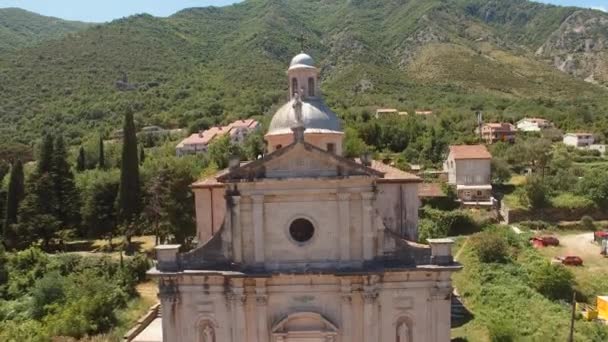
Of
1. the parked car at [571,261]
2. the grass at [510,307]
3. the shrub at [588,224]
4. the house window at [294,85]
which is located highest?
the house window at [294,85]

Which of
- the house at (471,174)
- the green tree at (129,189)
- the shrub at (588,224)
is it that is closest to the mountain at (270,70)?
the house at (471,174)

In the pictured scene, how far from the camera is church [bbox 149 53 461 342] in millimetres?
17891

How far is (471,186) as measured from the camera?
52531mm

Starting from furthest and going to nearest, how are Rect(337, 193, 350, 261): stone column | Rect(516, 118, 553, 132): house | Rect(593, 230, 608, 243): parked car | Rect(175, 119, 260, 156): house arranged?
Rect(516, 118, 553, 132): house
Rect(175, 119, 260, 156): house
Rect(593, 230, 608, 243): parked car
Rect(337, 193, 350, 261): stone column

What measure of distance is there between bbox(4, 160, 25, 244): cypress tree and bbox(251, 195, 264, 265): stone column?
3011 centimetres

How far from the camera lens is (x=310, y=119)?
75.6 ft

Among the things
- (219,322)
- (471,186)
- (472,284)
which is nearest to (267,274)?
(219,322)

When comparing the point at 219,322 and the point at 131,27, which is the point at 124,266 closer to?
the point at 219,322

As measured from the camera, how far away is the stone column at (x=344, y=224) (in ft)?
58.9

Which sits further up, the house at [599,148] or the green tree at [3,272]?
the house at [599,148]

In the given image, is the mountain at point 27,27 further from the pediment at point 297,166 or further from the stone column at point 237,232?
the pediment at point 297,166

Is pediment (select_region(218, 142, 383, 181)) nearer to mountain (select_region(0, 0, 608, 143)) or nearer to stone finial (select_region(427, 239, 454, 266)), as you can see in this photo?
stone finial (select_region(427, 239, 454, 266))

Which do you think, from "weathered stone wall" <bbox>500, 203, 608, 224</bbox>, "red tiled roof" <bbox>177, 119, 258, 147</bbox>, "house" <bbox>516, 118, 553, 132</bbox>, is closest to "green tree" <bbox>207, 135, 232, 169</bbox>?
"red tiled roof" <bbox>177, 119, 258, 147</bbox>

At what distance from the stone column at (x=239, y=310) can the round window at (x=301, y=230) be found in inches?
92.6
